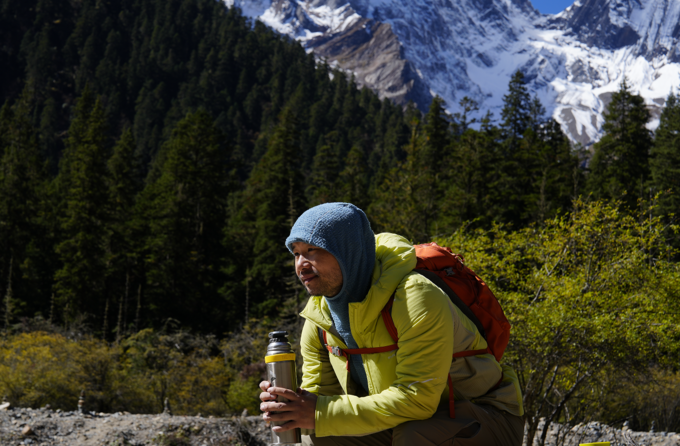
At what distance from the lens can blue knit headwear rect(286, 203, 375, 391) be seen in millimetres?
2133

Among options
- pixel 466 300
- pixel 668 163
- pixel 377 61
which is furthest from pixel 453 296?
pixel 377 61

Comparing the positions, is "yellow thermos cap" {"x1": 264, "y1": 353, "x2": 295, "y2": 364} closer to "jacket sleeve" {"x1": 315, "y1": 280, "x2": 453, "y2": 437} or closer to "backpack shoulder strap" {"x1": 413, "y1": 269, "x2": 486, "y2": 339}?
"jacket sleeve" {"x1": 315, "y1": 280, "x2": 453, "y2": 437}

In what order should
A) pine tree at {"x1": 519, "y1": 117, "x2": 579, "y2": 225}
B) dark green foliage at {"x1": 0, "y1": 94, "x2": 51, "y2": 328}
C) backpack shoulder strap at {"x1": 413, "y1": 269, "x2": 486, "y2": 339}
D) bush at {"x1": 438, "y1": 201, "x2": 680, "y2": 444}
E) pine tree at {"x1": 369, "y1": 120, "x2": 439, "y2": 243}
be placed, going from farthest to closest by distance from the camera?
dark green foliage at {"x1": 0, "y1": 94, "x2": 51, "y2": 328} < pine tree at {"x1": 519, "y1": 117, "x2": 579, "y2": 225} < pine tree at {"x1": 369, "y1": 120, "x2": 439, "y2": 243} < bush at {"x1": 438, "y1": 201, "x2": 680, "y2": 444} < backpack shoulder strap at {"x1": 413, "y1": 269, "x2": 486, "y2": 339}

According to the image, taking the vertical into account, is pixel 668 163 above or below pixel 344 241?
above

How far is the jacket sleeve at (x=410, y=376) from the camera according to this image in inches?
81.0

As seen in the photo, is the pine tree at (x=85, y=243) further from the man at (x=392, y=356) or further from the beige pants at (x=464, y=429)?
the beige pants at (x=464, y=429)

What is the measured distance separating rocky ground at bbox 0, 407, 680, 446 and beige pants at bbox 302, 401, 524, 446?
18.8 ft

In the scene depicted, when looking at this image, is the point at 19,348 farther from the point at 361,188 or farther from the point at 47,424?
the point at 361,188

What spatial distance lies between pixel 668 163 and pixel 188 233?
93.9 feet

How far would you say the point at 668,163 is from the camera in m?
31.6

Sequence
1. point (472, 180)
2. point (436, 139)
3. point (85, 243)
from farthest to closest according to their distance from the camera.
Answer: point (436, 139) → point (472, 180) → point (85, 243)

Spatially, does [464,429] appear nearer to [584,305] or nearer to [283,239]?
[584,305]

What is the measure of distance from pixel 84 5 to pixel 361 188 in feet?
271

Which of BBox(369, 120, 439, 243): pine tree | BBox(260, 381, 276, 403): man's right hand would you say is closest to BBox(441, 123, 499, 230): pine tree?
BBox(369, 120, 439, 243): pine tree
